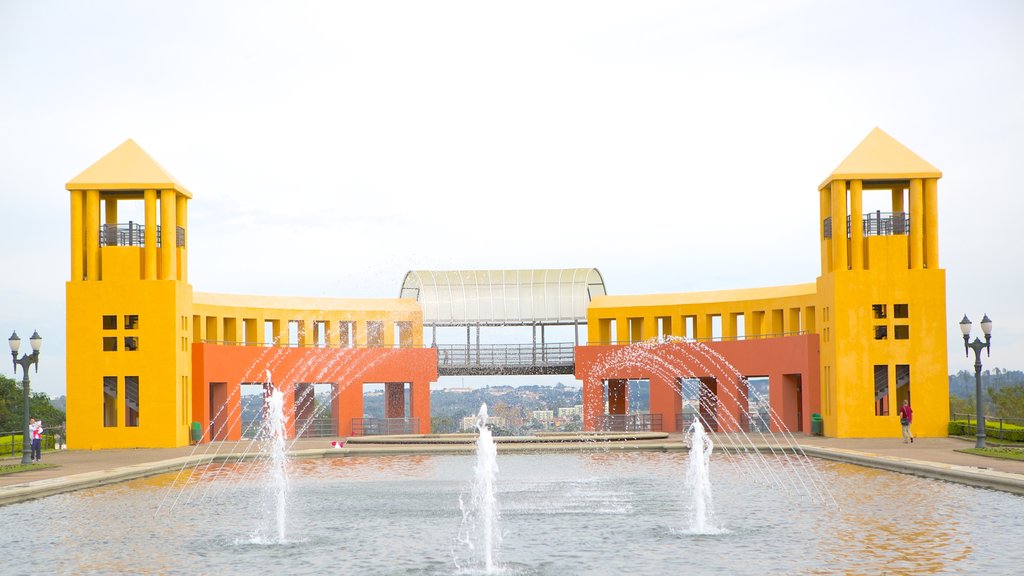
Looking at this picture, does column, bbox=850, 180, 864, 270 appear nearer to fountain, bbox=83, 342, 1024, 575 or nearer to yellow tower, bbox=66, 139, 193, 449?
fountain, bbox=83, 342, 1024, 575

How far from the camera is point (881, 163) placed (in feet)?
130

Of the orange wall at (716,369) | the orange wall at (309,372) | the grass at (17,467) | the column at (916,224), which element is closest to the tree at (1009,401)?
the orange wall at (716,369)

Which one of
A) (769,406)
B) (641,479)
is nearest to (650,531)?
(641,479)

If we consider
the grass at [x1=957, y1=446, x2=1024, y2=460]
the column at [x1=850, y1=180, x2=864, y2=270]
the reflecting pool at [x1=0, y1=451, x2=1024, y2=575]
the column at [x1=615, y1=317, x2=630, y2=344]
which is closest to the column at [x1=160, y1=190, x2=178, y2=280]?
the reflecting pool at [x1=0, y1=451, x2=1024, y2=575]

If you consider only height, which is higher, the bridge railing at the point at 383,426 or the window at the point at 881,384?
the window at the point at 881,384

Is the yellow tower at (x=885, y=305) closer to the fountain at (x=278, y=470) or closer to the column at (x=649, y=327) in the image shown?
the column at (x=649, y=327)

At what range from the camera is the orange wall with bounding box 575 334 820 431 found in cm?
4247

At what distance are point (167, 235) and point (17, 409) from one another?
1612 inches

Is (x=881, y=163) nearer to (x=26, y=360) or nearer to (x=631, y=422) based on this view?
(x=631, y=422)

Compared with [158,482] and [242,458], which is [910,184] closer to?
[242,458]

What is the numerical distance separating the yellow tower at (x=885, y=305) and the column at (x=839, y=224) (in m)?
0.04

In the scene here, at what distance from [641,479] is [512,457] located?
8284 mm

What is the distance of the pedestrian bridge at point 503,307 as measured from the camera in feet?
166

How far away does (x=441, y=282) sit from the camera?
51906mm
